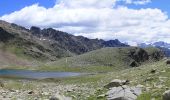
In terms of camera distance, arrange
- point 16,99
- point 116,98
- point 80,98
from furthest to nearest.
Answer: point 16,99 < point 80,98 < point 116,98

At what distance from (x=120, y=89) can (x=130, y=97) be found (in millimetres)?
2913

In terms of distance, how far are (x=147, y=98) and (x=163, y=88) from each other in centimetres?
249

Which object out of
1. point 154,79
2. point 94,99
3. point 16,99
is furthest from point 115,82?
point 16,99

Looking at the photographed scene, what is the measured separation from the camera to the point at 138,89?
95.1 feet

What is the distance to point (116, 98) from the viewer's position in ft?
85.1

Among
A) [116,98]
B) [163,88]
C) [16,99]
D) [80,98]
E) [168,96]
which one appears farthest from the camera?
[16,99]

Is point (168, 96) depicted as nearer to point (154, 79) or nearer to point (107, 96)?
point (107, 96)

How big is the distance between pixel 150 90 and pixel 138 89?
95 cm

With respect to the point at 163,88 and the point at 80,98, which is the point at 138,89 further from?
the point at 80,98

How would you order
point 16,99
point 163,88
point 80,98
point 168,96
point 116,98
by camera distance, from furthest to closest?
point 16,99 → point 80,98 → point 163,88 → point 116,98 → point 168,96

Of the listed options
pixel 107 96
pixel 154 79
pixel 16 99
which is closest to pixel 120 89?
pixel 107 96

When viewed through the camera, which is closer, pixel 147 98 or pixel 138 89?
pixel 147 98

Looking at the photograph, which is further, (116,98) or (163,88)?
(163,88)

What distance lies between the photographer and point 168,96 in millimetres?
23406
